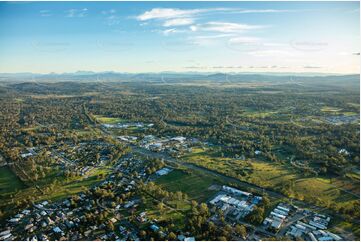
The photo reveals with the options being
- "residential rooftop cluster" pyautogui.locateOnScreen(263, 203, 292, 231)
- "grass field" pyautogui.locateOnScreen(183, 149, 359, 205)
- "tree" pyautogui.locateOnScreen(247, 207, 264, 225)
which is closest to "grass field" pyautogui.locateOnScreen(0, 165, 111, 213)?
"grass field" pyautogui.locateOnScreen(183, 149, 359, 205)

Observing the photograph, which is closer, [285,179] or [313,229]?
[313,229]

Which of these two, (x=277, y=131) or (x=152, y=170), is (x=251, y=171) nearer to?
(x=152, y=170)

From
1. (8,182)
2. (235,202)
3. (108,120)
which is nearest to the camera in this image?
(235,202)

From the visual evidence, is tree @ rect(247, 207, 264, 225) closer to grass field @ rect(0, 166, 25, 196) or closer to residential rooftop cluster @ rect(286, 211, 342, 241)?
residential rooftop cluster @ rect(286, 211, 342, 241)

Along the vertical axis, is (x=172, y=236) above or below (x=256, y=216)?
below

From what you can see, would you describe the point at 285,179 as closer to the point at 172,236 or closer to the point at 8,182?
the point at 172,236

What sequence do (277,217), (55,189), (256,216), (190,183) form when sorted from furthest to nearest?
1. (190,183)
2. (55,189)
3. (277,217)
4. (256,216)

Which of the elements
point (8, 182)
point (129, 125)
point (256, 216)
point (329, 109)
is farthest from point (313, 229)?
point (329, 109)
